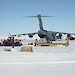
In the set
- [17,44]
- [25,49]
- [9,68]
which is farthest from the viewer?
[17,44]

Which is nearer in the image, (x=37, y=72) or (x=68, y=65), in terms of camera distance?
(x=37, y=72)

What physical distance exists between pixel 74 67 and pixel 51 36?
164 feet

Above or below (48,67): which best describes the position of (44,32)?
above

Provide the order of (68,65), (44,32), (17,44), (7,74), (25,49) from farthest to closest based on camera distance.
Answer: (44,32), (17,44), (25,49), (68,65), (7,74)

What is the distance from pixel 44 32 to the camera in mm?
59062

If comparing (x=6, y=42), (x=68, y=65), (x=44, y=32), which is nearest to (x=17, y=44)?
(x=6, y=42)

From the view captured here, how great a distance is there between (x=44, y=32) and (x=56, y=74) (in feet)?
167

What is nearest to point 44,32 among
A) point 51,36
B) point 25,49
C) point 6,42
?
point 51,36

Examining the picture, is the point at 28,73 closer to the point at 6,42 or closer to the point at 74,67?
the point at 74,67

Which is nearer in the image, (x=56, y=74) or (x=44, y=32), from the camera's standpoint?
(x=56, y=74)

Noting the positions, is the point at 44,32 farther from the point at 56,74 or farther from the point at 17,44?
the point at 56,74

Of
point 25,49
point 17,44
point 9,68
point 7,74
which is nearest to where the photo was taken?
point 7,74

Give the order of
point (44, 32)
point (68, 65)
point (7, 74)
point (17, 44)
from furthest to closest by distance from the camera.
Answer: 1. point (44, 32)
2. point (17, 44)
3. point (68, 65)
4. point (7, 74)

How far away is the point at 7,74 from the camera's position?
8.36 m
